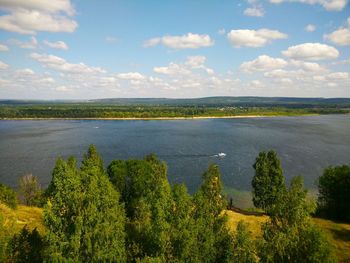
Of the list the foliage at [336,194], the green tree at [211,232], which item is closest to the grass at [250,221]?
the foliage at [336,194]

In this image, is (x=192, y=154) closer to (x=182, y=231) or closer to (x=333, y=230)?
(x=333, y=230)

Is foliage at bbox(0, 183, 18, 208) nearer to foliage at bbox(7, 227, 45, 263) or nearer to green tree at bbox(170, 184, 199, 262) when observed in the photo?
foliage at bbox(7, 227, 45, 263)

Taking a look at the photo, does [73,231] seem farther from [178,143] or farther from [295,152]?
[178,143]

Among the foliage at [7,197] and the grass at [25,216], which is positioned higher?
the foliage at [7,197]

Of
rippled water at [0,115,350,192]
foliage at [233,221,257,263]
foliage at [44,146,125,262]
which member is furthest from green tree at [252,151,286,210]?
foliage at [44,146,125,262]

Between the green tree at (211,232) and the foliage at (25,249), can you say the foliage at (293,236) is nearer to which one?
the green tree at (211,232)
